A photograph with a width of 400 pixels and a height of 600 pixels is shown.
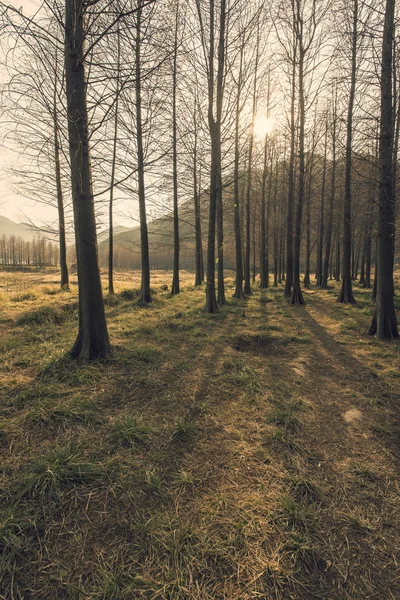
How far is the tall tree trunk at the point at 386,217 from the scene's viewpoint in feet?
21.1

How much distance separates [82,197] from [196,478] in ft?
14.7

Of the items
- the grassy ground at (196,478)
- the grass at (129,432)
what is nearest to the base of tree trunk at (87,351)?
Answer: the grassy ground at (196,478)

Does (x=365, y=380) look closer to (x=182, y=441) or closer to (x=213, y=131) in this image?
(x=182, y=441)

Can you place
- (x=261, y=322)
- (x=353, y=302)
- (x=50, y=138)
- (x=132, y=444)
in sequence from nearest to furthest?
1. (x=132, y=444)
2. (x=50, y=138)
3. (x=261, y=322)
4. (x=353, y=302)

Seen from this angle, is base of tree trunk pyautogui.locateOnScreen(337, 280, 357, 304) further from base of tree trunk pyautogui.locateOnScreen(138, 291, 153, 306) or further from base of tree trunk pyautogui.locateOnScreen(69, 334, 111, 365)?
base of tree trunk pyautogui.locateOnScreen(69, 334, 111, 365)

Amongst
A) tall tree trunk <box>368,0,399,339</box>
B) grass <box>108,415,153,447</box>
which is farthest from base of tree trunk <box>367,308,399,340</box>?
grass <box>108,415,153,447</box>

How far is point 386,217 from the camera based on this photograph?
22.6 ft

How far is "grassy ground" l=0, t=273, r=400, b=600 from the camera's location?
160cm

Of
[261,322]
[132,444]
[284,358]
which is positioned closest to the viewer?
[132,444]

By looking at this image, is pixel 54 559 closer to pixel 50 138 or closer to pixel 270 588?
pixel 270 588

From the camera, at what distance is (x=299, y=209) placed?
515 inches

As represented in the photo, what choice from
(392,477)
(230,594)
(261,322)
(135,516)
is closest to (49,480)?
(135,516)

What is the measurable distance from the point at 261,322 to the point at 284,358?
10.1 ft

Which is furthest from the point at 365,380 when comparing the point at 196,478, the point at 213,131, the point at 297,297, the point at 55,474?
the point at 213,131
